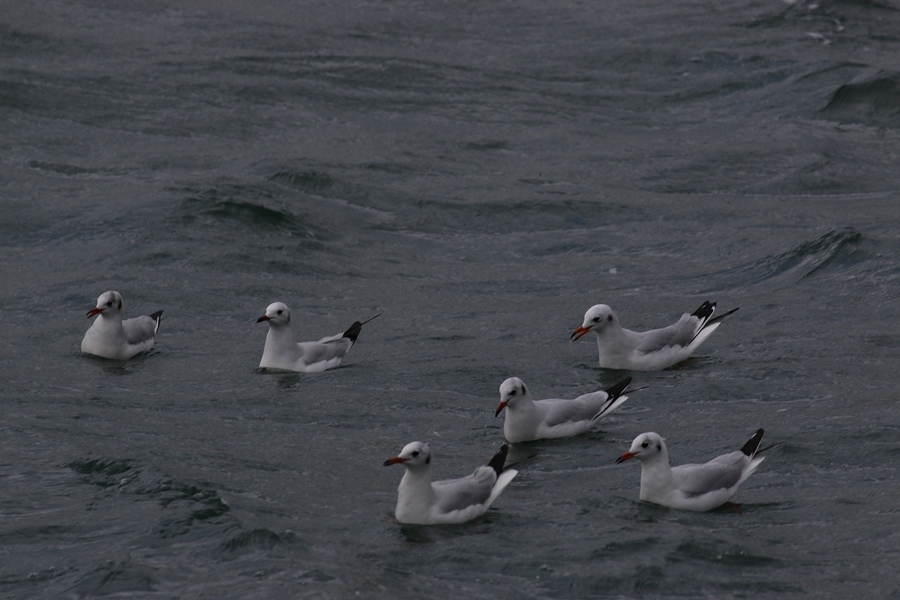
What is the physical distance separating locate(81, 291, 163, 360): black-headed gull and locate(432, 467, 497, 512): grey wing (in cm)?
667

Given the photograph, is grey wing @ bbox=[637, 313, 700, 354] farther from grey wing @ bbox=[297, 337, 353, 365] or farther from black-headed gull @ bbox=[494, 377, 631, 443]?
grey wing @ bbox=[297, 337, 353, 365]

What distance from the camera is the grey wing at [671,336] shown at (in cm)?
1708

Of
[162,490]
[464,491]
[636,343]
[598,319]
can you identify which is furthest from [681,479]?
[162,490]

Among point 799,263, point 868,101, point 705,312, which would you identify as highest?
point 868,101

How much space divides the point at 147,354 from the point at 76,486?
4778 millimetres

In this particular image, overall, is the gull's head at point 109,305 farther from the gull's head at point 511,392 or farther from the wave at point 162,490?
the gull's head at point 511,392

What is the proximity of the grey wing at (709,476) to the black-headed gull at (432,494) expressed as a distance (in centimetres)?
160

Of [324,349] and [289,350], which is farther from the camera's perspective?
[324,349]

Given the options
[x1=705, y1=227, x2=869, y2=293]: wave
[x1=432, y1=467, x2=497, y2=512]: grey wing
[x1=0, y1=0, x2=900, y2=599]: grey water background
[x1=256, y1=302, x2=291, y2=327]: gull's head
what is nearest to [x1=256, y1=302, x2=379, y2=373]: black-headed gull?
[x1=256, y1=302, x2=291, y2=327]: gull's head

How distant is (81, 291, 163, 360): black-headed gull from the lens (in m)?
17.8

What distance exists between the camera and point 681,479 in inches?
499

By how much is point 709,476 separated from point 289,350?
20.7 feet

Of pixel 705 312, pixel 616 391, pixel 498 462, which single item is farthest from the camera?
pixel 705 312

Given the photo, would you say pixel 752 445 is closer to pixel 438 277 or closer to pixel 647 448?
pixel 647 448
